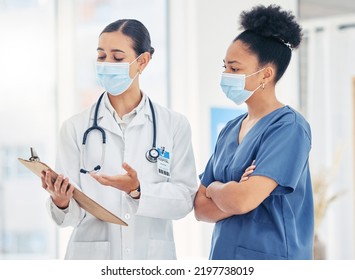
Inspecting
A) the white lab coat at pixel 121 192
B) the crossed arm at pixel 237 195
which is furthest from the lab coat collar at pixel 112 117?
the crossed arm at pixel 237 195

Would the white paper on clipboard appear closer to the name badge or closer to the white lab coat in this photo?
the white lab coat

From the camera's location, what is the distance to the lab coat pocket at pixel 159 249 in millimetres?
1776

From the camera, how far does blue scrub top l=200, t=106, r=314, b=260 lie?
1672mm

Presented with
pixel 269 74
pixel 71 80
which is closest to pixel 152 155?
pixel 269 74

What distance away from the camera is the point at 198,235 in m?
2.38

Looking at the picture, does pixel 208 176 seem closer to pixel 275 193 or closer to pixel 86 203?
pixel 275 193

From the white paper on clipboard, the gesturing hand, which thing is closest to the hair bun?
the gesturing hand

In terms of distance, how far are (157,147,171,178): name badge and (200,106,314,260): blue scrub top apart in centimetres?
14

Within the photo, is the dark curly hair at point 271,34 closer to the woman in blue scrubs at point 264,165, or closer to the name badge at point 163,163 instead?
the woman in blue scrubs at point 264,165

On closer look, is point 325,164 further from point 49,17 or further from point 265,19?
point 265,19

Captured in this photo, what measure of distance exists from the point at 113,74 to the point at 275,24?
0.44 m

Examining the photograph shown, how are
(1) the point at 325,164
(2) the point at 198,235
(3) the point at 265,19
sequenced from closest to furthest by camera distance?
(3) the point at 265,19 → (2) the point at 198,235 → (1) the point at 325,164

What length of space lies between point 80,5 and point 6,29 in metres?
0.29
